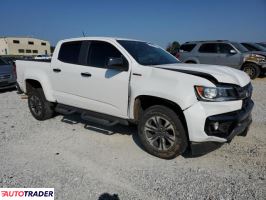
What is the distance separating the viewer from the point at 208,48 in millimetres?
12953

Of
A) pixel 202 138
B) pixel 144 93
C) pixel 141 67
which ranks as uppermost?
pixel 141 67

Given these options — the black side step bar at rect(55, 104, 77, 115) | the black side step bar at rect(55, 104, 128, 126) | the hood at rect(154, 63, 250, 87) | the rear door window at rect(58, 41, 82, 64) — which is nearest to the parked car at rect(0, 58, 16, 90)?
the black side step bar at rect(55, 104, 77, 115)

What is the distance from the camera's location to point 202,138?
3.66 metres

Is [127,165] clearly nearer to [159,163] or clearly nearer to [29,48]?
[159,163]

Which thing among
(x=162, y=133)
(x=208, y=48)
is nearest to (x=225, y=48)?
(x=208, y=48)

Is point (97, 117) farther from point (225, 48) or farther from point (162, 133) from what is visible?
point (225, 48)

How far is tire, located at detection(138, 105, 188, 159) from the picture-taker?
3.88 meters

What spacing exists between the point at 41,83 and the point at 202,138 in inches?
150

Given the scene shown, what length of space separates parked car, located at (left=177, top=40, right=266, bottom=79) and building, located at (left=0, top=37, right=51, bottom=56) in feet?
259

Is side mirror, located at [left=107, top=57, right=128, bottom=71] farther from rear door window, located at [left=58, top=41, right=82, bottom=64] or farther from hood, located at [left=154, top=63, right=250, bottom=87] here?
rear door window, located at [left=58, top=41, right=82, bottom=64]

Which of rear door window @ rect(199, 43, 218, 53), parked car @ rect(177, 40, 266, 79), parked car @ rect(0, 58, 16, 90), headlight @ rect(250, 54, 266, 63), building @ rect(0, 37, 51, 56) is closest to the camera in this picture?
parked car @ rect(0, 58, 16, 90)

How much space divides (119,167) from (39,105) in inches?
124

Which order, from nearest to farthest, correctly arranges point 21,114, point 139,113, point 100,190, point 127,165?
point 100,190, point 127,165, point 139,113, point 21,114

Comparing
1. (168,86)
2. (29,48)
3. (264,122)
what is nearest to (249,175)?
(168,86)
